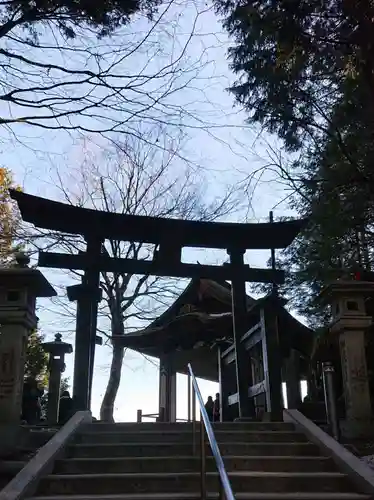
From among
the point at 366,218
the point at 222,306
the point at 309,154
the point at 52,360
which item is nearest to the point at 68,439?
the point at 52,360

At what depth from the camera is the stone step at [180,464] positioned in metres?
4.72

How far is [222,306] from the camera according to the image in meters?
13.1

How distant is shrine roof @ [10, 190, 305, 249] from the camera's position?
838 centimetres

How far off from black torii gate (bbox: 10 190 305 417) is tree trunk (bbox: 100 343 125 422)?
25.7ft

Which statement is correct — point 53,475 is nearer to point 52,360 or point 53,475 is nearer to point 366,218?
point 52,360

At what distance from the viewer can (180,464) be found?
4.77 metres

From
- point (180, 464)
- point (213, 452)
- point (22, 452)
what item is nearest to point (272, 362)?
point (180, 464)

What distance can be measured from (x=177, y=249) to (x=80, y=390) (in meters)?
2.92

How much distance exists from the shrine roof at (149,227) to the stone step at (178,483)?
4.74 meters

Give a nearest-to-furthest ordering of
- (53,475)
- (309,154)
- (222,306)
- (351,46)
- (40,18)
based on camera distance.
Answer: (53,475), (40,18), (351,46), (309,154), (222,306)

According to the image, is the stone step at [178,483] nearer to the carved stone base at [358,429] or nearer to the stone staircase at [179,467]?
the stone staircase at [179,467]

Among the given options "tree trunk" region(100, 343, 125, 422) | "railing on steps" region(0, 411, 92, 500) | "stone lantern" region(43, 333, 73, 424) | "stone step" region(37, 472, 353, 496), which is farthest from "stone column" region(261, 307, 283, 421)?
"tree trunk" region(100, 343, 125, 422)

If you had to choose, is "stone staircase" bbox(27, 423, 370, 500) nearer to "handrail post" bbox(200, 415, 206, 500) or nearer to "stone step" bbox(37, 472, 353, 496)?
"stone step" bbox(37, 472, 353, 496)

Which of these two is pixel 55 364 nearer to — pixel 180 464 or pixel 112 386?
pixel 180 464
